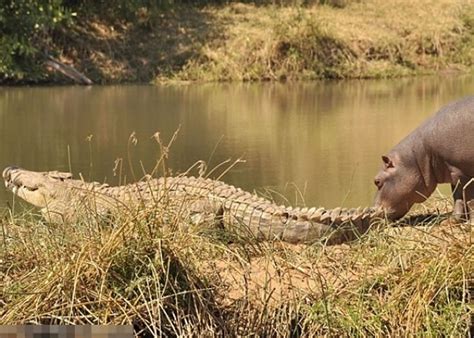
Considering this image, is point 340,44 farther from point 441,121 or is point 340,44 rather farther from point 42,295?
point 42,295

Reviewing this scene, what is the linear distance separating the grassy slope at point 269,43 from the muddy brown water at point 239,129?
1249 mm

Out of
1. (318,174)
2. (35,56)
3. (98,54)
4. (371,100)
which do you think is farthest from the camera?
(98,54)

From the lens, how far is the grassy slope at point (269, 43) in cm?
1692

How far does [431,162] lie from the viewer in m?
5.17

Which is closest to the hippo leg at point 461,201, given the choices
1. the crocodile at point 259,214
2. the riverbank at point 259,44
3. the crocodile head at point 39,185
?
the crocodile at point 259,214

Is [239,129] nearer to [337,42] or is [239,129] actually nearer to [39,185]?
[39,185]

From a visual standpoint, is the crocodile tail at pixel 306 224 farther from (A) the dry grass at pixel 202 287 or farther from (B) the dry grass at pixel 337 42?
(B) the dry grass at pixel 337 42

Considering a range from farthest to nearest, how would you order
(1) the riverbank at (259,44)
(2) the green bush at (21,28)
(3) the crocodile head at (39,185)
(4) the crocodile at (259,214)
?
(1) the riverbank at (259,44)
(2) the green bush at (21,28)
(3) the crocodile head at (39,185)
(4) the crocodile at (259,214)

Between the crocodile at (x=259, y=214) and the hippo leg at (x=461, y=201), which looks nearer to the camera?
the crocodile at (x=259, y=214)

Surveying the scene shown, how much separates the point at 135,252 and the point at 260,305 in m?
0.58

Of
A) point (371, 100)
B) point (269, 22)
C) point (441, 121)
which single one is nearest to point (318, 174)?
point (441, 121)

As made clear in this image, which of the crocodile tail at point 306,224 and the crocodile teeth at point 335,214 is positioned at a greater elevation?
the crocodile teeth at point 335,214

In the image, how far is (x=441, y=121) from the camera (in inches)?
199

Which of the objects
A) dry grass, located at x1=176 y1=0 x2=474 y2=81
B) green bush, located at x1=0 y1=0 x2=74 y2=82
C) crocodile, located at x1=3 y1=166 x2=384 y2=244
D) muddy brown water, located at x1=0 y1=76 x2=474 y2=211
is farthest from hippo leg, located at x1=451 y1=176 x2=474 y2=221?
dry grass, located at x1=176 y1=0 x2=474 y2=81
